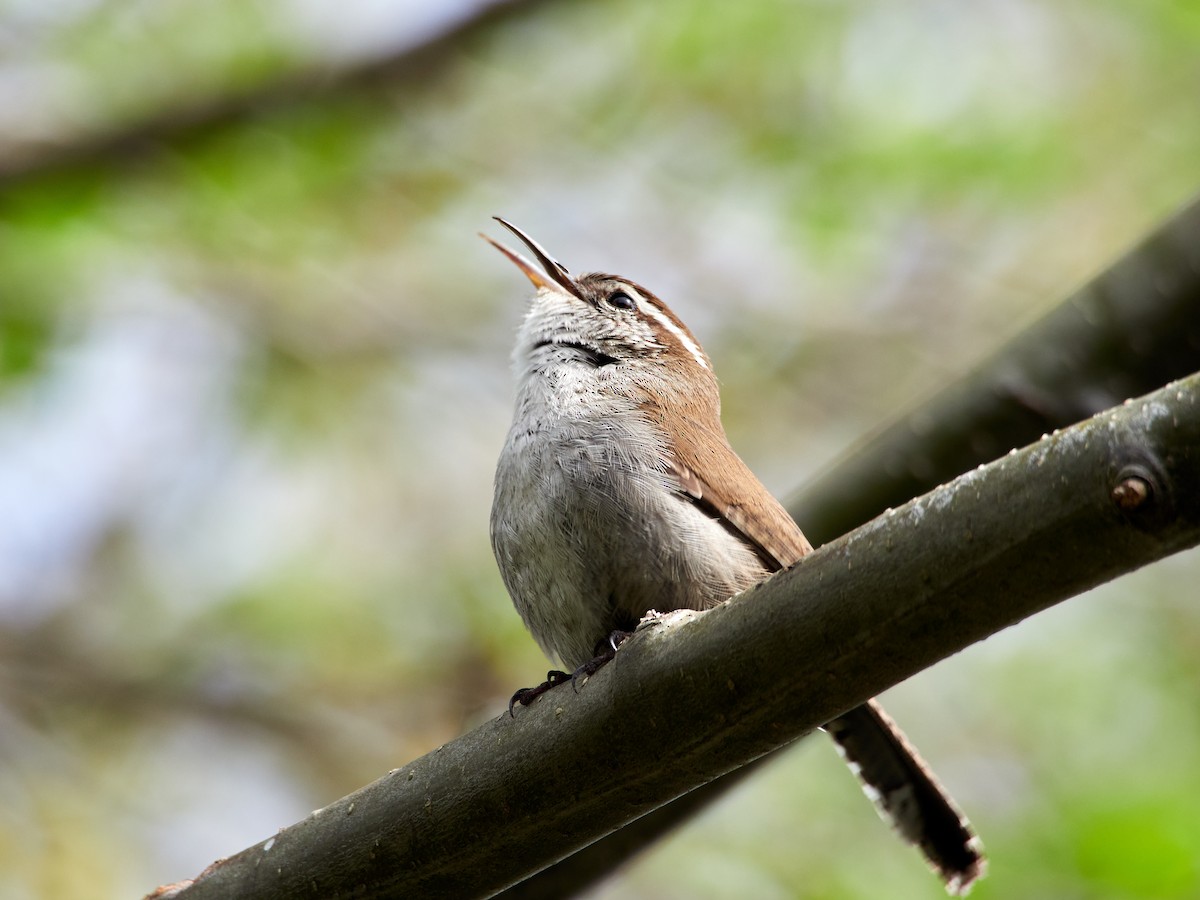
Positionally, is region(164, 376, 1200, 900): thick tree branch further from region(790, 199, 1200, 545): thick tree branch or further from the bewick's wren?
region(790, 199, 1200, 545): thick tree branch

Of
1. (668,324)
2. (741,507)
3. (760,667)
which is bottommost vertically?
(760,667)

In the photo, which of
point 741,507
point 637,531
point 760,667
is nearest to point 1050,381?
point 741,507

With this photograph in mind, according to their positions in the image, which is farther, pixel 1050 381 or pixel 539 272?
pixel 539 272

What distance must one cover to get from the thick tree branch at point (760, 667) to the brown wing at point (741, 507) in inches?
46.8

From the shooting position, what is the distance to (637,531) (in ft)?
13.4

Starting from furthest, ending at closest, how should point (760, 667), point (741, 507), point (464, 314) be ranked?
point (464, 314)
point (741, 507)
point (760, 667)

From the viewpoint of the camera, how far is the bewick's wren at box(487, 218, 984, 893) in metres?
4.07

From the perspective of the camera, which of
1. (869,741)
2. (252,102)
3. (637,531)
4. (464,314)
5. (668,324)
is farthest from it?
(464,314)

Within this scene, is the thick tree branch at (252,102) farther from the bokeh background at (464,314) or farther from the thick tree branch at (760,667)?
the thick tree branch at (760,667)

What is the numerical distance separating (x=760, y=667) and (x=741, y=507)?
5.02 feet

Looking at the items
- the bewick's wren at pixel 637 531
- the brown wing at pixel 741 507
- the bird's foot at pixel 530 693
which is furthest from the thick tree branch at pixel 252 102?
the bird's foot at pixel 530 693

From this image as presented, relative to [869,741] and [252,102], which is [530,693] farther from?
[252,102]

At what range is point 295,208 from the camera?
26.4 feet

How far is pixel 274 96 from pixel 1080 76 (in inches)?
196
